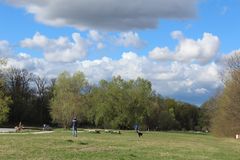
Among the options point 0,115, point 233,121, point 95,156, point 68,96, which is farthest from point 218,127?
point 95,156

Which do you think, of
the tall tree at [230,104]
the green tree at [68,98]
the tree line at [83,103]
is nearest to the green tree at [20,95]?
the tree line at [83,103]

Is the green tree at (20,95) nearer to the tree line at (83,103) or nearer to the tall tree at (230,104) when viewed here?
the tree line at (83,103)

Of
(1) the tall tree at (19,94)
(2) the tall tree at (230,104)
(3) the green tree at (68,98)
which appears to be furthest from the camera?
(1) the tall tree at (19,94)

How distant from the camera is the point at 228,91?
82.6 metres

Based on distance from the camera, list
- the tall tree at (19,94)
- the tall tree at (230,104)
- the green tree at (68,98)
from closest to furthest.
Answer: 1. the tall tree at (230,104)
2. the green tree at (68,98)
3. the tall tree at (19,94)

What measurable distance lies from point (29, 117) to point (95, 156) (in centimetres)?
11079

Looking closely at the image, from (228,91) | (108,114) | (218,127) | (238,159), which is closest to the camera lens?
(238,159)

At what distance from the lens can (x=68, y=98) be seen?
9731 centimetres

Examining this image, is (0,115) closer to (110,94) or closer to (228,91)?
(228,91)

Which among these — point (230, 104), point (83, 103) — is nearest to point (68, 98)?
point (83, 103)

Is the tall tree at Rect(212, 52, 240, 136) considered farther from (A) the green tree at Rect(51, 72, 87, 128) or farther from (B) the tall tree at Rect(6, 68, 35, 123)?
(B) the tall tree at Rect(6, 68, 35, 123)


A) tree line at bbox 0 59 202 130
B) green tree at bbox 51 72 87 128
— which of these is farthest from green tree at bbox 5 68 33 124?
green tree at bbox 51 72 87 128

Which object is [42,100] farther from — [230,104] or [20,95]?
[230,104]

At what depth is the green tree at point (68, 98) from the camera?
96500 mm
